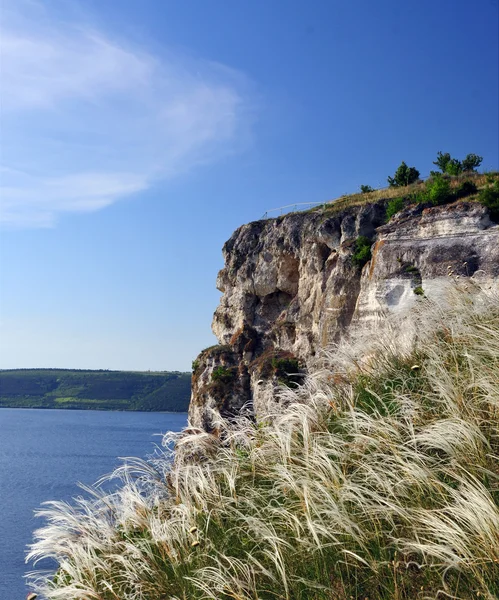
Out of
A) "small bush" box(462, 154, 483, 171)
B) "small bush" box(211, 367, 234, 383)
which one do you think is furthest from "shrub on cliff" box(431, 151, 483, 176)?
"small bush" box(211, 367, 234, 383)

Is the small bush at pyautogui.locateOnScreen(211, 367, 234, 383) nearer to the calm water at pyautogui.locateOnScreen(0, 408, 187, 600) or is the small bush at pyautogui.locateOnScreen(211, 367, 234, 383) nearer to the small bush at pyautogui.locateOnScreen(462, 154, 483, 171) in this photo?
the calm water at pyautogui.locateOnScreen(0, 408, 187, 600)

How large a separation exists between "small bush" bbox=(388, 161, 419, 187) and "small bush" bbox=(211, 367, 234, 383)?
56.3 feet

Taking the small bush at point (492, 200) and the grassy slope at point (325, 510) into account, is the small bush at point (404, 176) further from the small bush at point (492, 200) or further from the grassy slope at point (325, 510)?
the grassy slope at point (325, 510)

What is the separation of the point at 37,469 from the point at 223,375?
31.3m

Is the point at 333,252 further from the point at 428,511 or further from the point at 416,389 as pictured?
the point at 428,511

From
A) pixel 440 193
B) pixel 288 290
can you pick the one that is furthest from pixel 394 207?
pixel 288 290

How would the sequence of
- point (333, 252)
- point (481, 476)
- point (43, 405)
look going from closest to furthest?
point (481, 476) → point (333, 252) → point (43, 405)

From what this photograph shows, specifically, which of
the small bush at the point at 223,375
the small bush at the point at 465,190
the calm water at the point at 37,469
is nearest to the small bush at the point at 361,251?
the small bush at the point at 465,190

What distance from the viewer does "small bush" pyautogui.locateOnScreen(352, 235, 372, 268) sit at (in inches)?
1356

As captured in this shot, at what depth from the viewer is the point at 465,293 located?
30.6 feet

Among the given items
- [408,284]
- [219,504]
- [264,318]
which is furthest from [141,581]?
[264,318]

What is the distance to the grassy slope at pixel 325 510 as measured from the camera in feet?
13.9

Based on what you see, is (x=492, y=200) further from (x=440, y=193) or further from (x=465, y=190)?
(x=465, y=190)

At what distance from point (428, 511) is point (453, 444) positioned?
1.06m
